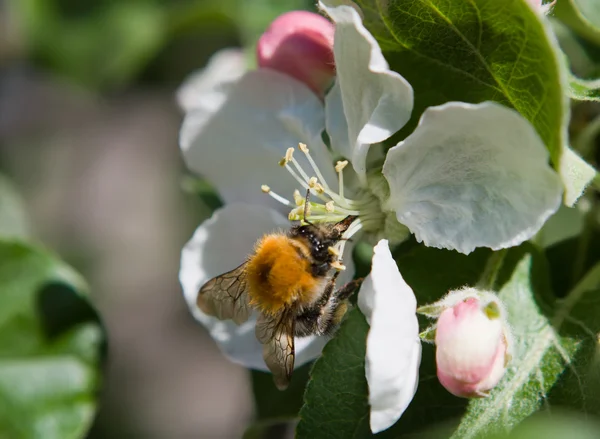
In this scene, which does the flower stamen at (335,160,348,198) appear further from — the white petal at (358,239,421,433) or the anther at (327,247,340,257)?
the white petal at (358,239,421,433)

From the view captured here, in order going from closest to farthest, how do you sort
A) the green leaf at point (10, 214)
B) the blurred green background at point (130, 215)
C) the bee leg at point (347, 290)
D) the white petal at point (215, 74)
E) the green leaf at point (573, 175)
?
the green leaf at point (573, 175), the bee leg at point (347, 290), the white petal at point (215, 74), the green leaf at point (10, 214), the blurred green background at point (130, 215)

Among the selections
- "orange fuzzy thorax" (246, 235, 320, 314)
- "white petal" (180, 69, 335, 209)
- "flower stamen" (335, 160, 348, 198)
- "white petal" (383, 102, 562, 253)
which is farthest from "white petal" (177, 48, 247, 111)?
"white petal" (383, 102, 562, 253)

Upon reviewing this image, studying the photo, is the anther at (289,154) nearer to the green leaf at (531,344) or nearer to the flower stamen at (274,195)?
the flower stamen at (274,195)

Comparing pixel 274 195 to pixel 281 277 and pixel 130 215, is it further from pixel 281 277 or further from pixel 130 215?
pixel 130 215

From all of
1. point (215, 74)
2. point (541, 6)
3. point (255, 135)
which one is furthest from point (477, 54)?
point (215, 74)

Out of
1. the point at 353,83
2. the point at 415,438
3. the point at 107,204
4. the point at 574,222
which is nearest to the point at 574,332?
the point at 415,438

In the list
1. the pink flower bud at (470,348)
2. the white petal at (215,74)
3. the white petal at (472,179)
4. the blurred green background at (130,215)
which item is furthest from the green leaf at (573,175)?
the blurred green background at (130,215)
